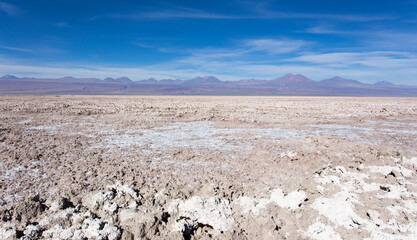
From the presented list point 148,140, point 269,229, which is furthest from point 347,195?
point 148,140

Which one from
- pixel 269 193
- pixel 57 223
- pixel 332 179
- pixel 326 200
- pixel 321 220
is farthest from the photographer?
pixel 332 179

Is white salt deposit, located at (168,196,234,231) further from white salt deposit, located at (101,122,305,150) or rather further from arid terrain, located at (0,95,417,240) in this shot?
white salt deposit, located at (101,122,305,150)

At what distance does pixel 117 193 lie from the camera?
12.3 feet

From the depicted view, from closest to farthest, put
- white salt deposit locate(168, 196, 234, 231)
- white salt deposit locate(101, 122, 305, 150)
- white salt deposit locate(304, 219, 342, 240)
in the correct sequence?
white salt deposit locate(304, 219, 342, 240) → white salt deposit locate(168, 196, 234, 231) → white salt deposit locate(101, 122, 305, 150)

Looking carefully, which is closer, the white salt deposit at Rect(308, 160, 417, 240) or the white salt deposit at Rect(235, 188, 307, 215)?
the white salt deposit at Rect(308, 160, 417, 240)

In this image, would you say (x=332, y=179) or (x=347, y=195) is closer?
(x=347, y=195)

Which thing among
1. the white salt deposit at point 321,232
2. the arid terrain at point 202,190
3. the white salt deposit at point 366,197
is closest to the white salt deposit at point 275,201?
the arid terrain at point 202,190

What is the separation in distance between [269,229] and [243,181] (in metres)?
1.23

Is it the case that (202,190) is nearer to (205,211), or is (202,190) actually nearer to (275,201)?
(205,211)

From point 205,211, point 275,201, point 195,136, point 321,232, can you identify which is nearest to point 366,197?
point 321,232

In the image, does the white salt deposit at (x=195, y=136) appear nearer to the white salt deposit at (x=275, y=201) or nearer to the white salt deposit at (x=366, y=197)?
the white salt deposit at (x=366, y=197)

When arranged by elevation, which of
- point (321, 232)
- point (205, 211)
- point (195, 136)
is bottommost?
point (321, 232)

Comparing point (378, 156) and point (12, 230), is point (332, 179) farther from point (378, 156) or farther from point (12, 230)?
point (12, 230)

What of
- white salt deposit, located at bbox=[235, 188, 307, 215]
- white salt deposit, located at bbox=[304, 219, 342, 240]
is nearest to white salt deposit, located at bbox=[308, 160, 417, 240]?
white salt deposit, located at bbox=[304, 219, 342, 240]
